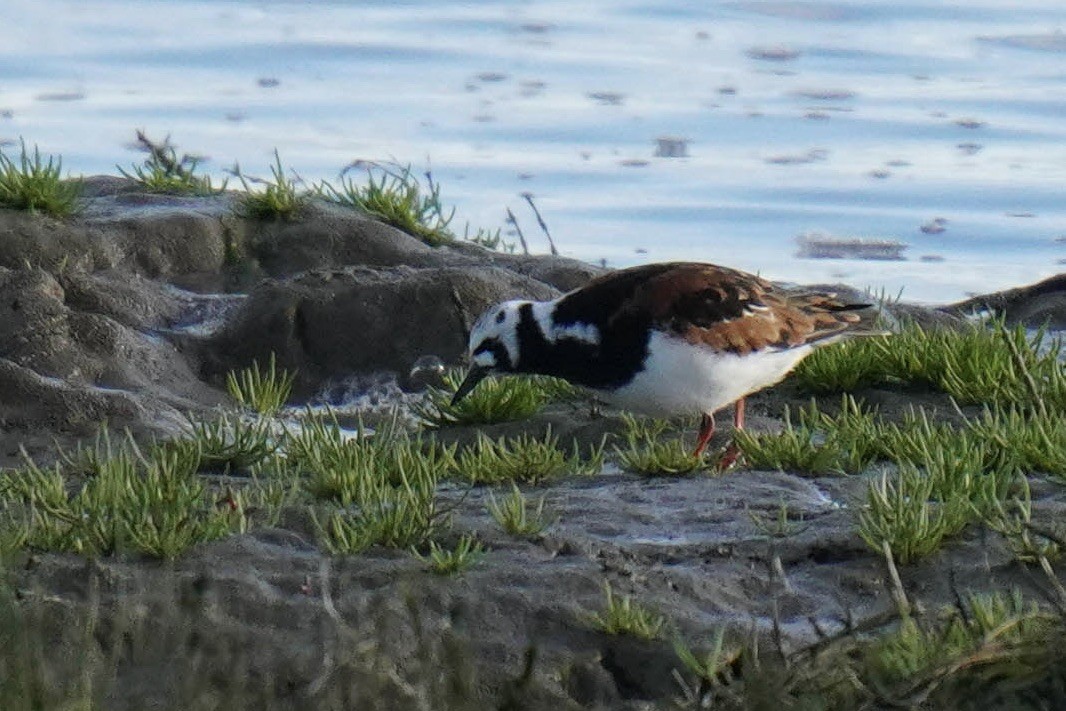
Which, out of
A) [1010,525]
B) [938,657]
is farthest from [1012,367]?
[938,657]

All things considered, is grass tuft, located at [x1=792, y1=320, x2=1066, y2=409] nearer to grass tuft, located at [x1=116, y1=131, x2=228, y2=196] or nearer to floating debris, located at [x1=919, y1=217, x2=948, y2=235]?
grass tuft, located at [x1=116, y1=131, x2=228, y2=196]

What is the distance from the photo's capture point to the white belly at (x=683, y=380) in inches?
293

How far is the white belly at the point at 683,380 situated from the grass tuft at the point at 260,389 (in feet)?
4.76

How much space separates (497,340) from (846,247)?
616 cm

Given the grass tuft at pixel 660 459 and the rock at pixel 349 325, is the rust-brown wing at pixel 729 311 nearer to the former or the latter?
the grass tuft at pixel 660 459

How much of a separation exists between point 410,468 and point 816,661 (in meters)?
2.57

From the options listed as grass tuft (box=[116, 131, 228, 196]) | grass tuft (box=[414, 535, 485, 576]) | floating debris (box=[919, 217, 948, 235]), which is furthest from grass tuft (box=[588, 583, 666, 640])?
floating debris (box=[919, 217, 948, 235])

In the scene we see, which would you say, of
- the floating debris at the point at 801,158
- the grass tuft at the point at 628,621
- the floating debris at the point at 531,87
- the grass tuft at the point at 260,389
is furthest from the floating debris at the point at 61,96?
the grass tuft at the point at 628,621

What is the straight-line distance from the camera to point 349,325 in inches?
360

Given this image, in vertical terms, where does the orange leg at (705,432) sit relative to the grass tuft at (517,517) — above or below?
below

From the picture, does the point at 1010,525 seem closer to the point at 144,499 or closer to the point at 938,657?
the point at 938,657

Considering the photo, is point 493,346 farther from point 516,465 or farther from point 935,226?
point 935,226

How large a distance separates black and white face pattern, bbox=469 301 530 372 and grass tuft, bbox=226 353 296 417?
0.81 meters

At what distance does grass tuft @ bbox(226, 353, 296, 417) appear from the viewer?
8172mm
